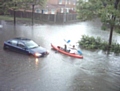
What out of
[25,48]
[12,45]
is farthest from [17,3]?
[25,48]

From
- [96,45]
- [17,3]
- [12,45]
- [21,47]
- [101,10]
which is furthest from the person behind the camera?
[17,3]

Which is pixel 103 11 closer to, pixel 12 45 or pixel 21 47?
pixel 21 47

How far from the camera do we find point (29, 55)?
62.8 ft

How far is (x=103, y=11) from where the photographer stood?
2125cm

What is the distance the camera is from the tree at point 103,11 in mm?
20875

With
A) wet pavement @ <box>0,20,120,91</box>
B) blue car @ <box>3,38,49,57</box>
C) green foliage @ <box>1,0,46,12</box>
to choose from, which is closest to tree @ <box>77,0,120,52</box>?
wet pavement @ <box>0,20,120,91</box>

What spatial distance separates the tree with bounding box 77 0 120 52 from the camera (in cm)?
2088

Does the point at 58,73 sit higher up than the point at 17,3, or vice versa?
the point at 17,3

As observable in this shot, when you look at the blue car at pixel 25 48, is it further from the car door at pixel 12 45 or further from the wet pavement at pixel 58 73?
the wet pavement at pixel 58 73

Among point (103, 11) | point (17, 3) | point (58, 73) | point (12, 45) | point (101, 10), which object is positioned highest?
point (17, 3)

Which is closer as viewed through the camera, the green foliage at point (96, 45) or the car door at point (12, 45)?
the car door at point (12, 45)

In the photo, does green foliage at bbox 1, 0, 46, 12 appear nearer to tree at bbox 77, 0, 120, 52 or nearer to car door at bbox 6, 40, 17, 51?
tree at bbox 77, 0, 120, 52

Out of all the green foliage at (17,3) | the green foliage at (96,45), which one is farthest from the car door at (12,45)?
the green foliage at (17,3)

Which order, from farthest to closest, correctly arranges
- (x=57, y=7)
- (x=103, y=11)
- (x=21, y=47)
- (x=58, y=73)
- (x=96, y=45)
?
(x=57, y=7) < (x=96, y=45) < (x=103, y=11) < (x=21, y=47) < (x=58, y=73)
